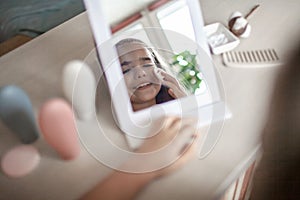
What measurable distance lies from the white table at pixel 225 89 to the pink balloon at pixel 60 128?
0.03m

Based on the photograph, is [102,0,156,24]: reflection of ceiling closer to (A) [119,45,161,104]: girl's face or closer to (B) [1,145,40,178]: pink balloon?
(A) [119,45,161,104]: girl's face

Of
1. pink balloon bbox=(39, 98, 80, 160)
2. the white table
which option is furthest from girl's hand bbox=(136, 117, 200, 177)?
pink balloon bbox=(39, 98, 80, 160)

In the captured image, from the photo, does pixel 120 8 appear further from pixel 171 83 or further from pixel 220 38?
pixel 220 38

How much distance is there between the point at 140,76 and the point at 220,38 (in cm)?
28

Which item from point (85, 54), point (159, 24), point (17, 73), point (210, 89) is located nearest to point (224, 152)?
point (210, 89)

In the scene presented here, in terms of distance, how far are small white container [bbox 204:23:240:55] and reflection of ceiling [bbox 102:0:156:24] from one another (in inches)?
7.4

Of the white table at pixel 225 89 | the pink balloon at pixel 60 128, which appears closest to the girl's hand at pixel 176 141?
the white table at pixel 225 89

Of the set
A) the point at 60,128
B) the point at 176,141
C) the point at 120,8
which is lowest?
the point at 176,141

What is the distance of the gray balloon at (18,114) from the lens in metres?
0.58

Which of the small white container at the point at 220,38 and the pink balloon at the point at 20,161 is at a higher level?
the small white container at the point at 220,38

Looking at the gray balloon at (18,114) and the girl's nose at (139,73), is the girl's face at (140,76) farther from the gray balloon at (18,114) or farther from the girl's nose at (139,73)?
the gray balloon at (18,114)

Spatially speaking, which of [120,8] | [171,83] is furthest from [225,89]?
[120,8]

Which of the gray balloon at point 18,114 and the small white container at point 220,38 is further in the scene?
the small white container at point 220,38

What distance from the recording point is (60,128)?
21.9 inches
